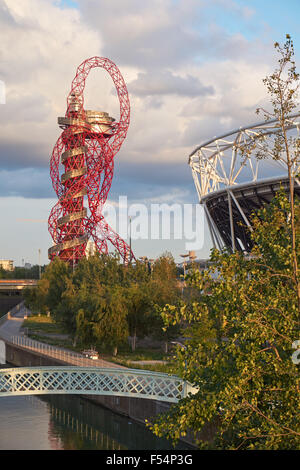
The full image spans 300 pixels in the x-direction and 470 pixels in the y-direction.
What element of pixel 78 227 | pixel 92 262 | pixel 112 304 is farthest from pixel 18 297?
pixel 112 304

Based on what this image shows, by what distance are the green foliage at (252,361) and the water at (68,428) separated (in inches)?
578

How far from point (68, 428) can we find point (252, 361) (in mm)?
22476

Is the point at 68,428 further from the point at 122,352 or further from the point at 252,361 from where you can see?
the point at 252,361

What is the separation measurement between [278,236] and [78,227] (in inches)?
2701

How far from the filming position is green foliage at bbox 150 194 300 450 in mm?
11055

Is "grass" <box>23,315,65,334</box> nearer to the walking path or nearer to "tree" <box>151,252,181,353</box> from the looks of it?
the walking path

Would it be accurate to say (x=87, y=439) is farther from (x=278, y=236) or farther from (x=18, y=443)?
(x=278, y=236)

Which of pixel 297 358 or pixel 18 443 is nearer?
pixel 297 358

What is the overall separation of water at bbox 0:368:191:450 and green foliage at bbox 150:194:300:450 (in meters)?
14.7

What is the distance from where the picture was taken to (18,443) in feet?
88.9

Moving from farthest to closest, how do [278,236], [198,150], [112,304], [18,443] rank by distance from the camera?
[198,150]
[112,304]
[18,443]
[278,236]

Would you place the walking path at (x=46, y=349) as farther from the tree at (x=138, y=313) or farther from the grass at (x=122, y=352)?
the tree at (x=138, y=313)

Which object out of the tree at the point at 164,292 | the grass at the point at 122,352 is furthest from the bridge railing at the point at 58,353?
the tree at the point at 164,292

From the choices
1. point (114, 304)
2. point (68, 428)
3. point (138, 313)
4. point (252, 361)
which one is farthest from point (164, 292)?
point (252, 361)
